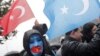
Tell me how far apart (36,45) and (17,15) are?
726mm

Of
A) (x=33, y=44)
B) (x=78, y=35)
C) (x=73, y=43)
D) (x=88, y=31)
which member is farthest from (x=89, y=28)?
(x=33, y=44)

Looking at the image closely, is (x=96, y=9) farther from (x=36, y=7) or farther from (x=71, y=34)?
(x=36, y=7)

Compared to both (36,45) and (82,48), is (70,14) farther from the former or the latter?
(36,45)

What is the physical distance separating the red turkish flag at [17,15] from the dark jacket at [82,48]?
1.84 meters

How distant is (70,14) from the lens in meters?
5.04

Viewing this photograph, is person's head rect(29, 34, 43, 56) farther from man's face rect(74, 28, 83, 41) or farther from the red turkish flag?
man's face rect(74, 28, 83, 41)

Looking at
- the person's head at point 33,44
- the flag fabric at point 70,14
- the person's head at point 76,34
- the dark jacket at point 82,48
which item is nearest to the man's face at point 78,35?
the person's head at point 76,34

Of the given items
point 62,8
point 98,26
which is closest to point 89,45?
point 98,26

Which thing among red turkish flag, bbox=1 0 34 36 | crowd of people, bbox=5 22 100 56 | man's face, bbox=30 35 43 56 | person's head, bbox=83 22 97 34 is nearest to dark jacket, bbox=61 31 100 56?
crowd of people, bbox=5 22 100 56

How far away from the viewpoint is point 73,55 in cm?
439

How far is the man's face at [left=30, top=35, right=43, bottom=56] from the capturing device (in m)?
5.73

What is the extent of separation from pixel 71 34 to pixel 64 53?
406 mm

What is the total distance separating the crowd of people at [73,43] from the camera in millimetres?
4273

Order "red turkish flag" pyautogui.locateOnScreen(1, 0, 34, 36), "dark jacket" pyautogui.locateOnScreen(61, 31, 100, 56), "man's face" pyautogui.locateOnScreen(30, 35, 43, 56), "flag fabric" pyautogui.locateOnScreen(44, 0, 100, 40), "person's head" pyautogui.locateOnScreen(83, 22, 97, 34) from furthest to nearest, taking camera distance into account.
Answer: "red turkish flag" pyautogui.locateOnScreen(1, 0, 34, 36)
"man's face" pyautogui.locateOnScreen(30, 35, 43, 56)
"person's head" pyautogui.locateOnScreen(83, 22, 97, 34)
"flag fabric" pyautogui.locateOnScreen(44, 0, 100, 40)
"dark jacket" pyautogui.locateOnScreen(61, 31, 100, 56)
